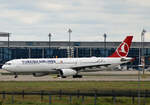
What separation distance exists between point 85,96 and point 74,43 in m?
135

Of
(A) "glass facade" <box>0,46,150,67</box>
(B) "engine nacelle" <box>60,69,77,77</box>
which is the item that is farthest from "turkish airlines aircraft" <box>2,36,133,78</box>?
(A) "glass facade" <box>0,46,150,67</box>

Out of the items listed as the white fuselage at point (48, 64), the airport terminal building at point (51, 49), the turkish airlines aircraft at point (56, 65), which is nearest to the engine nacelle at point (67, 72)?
the turkish airlines aircraft at point (56, 65)

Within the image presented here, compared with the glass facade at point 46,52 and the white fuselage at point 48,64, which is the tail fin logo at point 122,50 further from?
the glass facade at point 46,52

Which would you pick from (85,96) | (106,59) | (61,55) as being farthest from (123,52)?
(61,55)

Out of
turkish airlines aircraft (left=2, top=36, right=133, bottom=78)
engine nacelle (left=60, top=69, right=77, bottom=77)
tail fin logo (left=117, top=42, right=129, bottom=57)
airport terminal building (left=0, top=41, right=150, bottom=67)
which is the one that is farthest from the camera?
airport terminal building (left=0, top=41, right=150, bottom=67)

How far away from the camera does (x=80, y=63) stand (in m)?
89.1

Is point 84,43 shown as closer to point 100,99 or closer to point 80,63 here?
point 80,63

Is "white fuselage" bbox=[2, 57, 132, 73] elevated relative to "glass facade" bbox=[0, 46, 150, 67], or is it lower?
lower

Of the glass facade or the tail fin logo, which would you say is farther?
the glass facade

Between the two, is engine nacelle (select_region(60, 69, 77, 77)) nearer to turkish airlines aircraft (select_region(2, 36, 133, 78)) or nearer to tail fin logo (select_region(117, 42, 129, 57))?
turkish airlines aircraft (select_region(2, 36, 133, 78))

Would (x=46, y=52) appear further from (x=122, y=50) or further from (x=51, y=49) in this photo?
(x=122, y=50)

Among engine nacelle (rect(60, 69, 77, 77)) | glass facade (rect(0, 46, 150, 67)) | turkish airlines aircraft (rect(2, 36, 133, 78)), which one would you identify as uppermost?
glass facade (rect(0, 46, 150, 67))

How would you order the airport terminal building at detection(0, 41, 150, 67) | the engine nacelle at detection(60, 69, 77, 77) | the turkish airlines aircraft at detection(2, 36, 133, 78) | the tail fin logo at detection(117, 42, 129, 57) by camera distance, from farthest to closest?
the airport terminal building at detection(0, 41, 150, 67) < the tail fin logo at detection(117, 42, 129, 57) < the turkish airlines aircraft at detection(2, 36, 133, 78) < the engine nacelle at detection(60, 69, 77, 77)

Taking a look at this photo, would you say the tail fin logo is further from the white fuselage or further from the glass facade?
the glass facade
